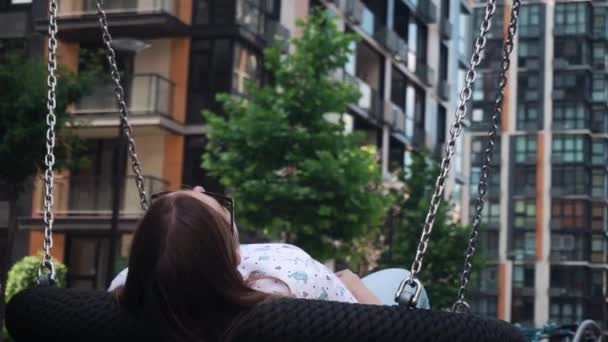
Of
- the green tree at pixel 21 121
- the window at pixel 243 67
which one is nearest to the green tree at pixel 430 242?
the window at pixel 243 67

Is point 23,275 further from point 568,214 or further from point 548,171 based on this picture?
point 548,171

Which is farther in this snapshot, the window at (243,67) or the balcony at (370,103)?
the balcony at (370,103)

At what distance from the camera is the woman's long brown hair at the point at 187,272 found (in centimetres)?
211

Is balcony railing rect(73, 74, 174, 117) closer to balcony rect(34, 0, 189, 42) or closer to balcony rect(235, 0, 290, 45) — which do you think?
balcony rect(34, 0, 189, 42)

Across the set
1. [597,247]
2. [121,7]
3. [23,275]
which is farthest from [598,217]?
[23,275]

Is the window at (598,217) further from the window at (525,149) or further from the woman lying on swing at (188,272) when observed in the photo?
the woman lying on swing at (188,272)

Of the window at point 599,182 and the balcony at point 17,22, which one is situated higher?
the window at point 599,182

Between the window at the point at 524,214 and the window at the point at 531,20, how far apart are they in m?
10.8

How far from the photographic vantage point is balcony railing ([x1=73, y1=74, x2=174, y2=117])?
2428 cm

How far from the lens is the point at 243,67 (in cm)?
2470

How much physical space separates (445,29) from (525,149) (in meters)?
46.2

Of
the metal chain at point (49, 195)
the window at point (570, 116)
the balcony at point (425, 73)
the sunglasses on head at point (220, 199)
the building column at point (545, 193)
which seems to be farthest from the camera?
the window at point (570, 116)

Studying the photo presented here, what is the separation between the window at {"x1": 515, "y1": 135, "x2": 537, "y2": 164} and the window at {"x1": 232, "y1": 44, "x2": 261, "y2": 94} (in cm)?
5967

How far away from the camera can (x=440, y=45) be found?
39062mm
